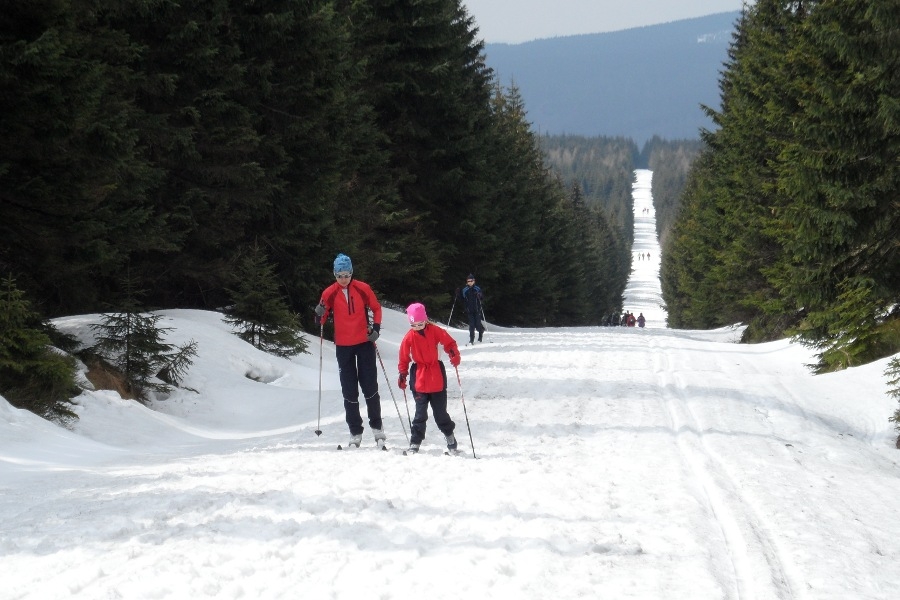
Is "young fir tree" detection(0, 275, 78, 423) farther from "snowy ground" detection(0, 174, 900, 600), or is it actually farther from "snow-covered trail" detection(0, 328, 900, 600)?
"snow-covered trail" detection(0, 328, 900, 600)

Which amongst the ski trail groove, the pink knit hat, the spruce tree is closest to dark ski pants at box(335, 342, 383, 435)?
the pink knit hat

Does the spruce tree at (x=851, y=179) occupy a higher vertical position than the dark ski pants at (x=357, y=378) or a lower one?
higher

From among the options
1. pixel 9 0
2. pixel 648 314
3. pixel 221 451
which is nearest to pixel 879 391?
pixel 221 451

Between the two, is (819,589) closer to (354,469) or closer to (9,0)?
(354,469)

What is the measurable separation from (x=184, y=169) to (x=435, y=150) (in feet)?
39.9

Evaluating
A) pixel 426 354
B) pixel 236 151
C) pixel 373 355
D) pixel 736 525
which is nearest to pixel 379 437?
pixel 373 355

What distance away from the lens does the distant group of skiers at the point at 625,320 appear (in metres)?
67.6

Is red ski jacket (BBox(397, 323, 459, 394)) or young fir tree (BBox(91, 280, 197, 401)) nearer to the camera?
red ski jacket (BBox(397, 323, 459, 394))

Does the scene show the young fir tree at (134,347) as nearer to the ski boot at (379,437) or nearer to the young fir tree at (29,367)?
the young fir tree at (29,367)

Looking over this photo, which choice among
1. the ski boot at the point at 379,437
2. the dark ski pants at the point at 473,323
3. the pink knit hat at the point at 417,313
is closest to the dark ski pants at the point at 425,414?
the ski boot at the point at 379,437

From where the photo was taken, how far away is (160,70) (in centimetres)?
1614

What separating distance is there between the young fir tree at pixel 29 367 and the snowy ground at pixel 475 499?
0.45 meters

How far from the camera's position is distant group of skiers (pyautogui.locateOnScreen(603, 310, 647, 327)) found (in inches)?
2660

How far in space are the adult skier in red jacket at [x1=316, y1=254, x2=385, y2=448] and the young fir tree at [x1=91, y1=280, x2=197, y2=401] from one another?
3.71 m
